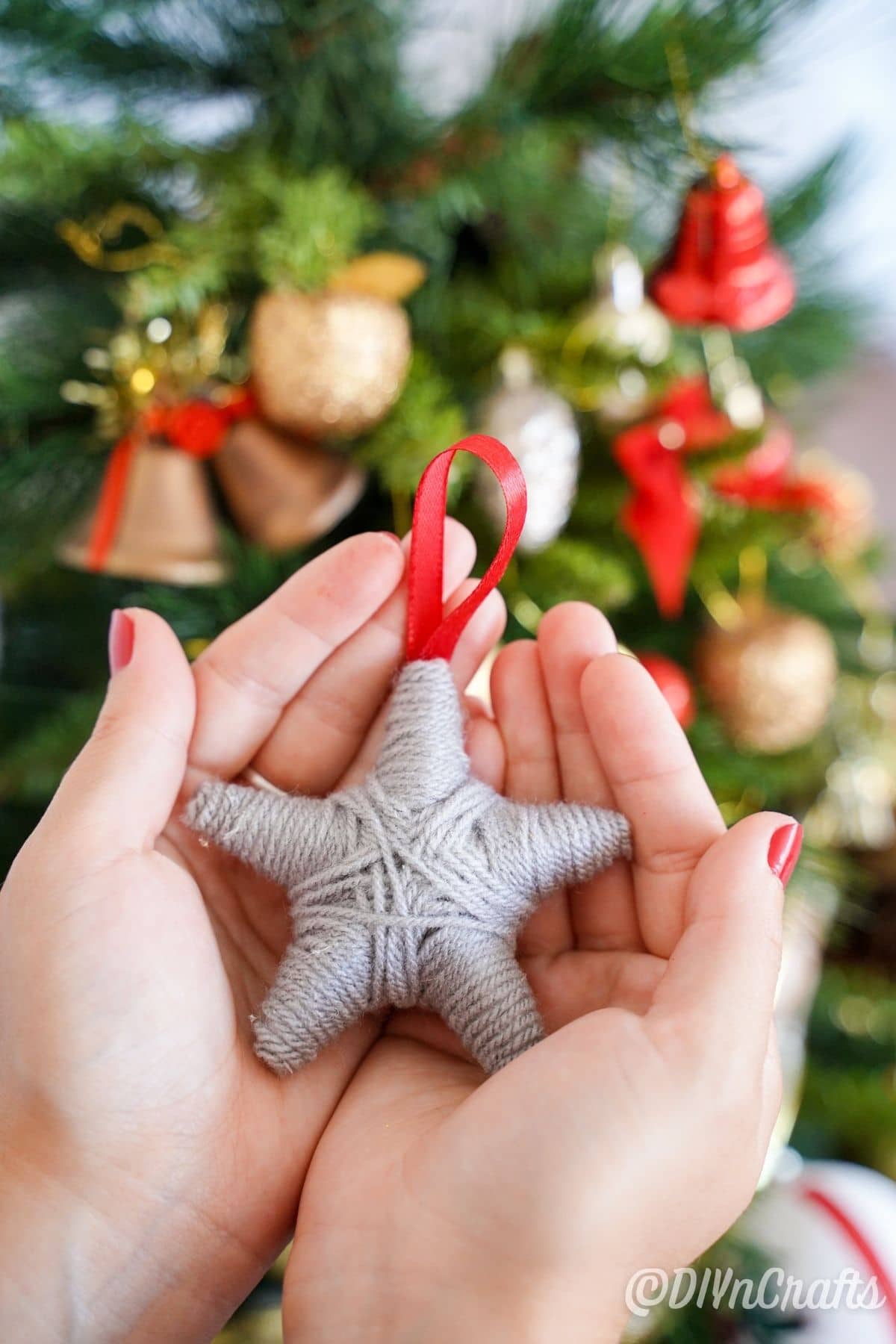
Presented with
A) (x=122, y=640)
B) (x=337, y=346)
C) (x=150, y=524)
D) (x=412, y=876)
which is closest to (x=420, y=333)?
(x=337, y=346)

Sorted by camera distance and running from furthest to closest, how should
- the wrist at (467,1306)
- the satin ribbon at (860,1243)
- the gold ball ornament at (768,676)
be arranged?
the gold ball ornament at (768,676)
the satin ribbon at (860,1243)
the wrist at (467,1306)

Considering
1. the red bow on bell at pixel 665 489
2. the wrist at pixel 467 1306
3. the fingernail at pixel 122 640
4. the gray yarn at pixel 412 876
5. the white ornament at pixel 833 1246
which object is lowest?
the white ornament at pixel 833 1246

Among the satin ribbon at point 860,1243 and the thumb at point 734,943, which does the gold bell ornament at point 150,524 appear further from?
the satin ribbon at point 860,1243

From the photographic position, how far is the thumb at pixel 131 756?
1.72 feet

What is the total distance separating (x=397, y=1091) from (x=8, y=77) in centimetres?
77

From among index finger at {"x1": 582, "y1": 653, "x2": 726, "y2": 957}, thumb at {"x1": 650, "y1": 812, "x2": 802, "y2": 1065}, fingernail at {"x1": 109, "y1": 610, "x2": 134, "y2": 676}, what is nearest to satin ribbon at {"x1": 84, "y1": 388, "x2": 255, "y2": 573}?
fingernail at {"x1": 109, "y1": 610, "x2": 134, "y2": 676}

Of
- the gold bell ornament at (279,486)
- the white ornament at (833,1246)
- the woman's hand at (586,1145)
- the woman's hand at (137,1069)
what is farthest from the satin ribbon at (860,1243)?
the gold bell ornament at (279,486)

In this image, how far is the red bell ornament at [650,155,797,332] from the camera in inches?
27.0

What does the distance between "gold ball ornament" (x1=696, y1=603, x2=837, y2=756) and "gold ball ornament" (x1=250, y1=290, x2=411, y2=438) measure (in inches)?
15.7

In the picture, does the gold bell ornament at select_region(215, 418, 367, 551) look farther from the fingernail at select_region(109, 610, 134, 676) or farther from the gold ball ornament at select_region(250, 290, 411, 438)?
the fingernail at select_region(109, 610, 134, 676)

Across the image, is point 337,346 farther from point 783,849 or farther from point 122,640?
point 783,849

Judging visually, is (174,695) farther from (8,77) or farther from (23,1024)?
(8,77)

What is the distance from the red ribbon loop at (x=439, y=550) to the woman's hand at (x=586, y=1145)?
5.7 inches

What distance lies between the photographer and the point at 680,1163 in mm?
426
